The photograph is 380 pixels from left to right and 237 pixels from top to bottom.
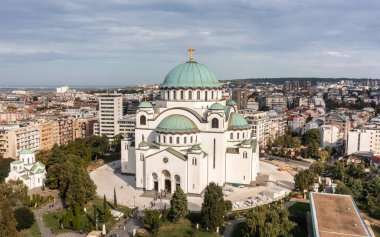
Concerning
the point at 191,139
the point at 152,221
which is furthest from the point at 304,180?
the point at 152,221

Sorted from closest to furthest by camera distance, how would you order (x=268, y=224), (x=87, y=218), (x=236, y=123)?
1. (x=268, y=224)
2. (x=87, y=218)
3. (x=236, y=123)

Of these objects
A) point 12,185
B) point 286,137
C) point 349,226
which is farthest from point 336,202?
point 286,137

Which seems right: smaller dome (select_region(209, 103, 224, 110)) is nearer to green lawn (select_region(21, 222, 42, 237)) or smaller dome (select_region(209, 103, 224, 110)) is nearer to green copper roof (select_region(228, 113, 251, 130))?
green copper roof (select_region(228, 113, 251, 130))

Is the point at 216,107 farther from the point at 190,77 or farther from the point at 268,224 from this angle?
the point at 268,224

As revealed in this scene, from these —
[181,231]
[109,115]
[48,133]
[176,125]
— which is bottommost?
[181,231]

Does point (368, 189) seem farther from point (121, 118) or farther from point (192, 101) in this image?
point (121, 118)

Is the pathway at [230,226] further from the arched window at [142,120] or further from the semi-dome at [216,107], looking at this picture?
the arched window at [142,120]

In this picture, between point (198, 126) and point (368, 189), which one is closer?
point (368, 189)
